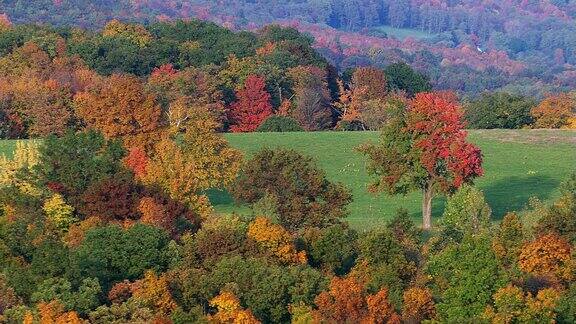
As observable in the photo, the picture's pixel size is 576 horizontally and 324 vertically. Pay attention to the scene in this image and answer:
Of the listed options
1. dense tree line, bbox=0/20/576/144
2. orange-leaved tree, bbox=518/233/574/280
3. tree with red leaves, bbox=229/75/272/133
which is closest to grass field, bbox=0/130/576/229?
dense tree line, bbox=0/20/576/144

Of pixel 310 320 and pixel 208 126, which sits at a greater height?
pixel 208 126

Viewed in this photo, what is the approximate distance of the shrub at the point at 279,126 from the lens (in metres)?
94.9

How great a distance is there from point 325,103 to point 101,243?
67.6 metres

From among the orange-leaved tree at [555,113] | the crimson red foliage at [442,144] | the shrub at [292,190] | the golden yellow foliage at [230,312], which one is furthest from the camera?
the orange-leaved tree at [555,113]

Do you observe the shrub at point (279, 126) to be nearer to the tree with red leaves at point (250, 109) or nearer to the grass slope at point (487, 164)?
the tree with red leaves at point (250, 109)

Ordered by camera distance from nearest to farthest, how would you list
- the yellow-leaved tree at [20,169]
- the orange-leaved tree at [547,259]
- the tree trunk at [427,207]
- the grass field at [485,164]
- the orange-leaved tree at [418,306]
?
the orange-leaved tree at [418,306]
the orange-leaved tree at [547,259]
the yellow-leaved tree at [20,169]
the tree trunk at [427,207]
the grass field at [485,164]

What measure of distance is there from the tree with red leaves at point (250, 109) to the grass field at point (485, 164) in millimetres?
22719

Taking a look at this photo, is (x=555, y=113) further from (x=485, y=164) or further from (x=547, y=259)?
(x=547, y=259)

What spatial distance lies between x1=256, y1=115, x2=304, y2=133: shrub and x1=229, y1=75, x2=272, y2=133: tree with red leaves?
9.58m

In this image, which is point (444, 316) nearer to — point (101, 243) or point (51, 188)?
point (101, 243)

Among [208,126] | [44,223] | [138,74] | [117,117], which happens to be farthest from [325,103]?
[44,223]

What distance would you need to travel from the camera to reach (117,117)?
6881 centimetres

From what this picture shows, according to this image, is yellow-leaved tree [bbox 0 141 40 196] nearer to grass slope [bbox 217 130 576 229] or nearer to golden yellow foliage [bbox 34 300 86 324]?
grass slope [bbox 217 130 576 229]

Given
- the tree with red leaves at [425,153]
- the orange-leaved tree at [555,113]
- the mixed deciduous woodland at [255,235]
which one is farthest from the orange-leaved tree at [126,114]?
the orange-leaved tree at [555,113]
